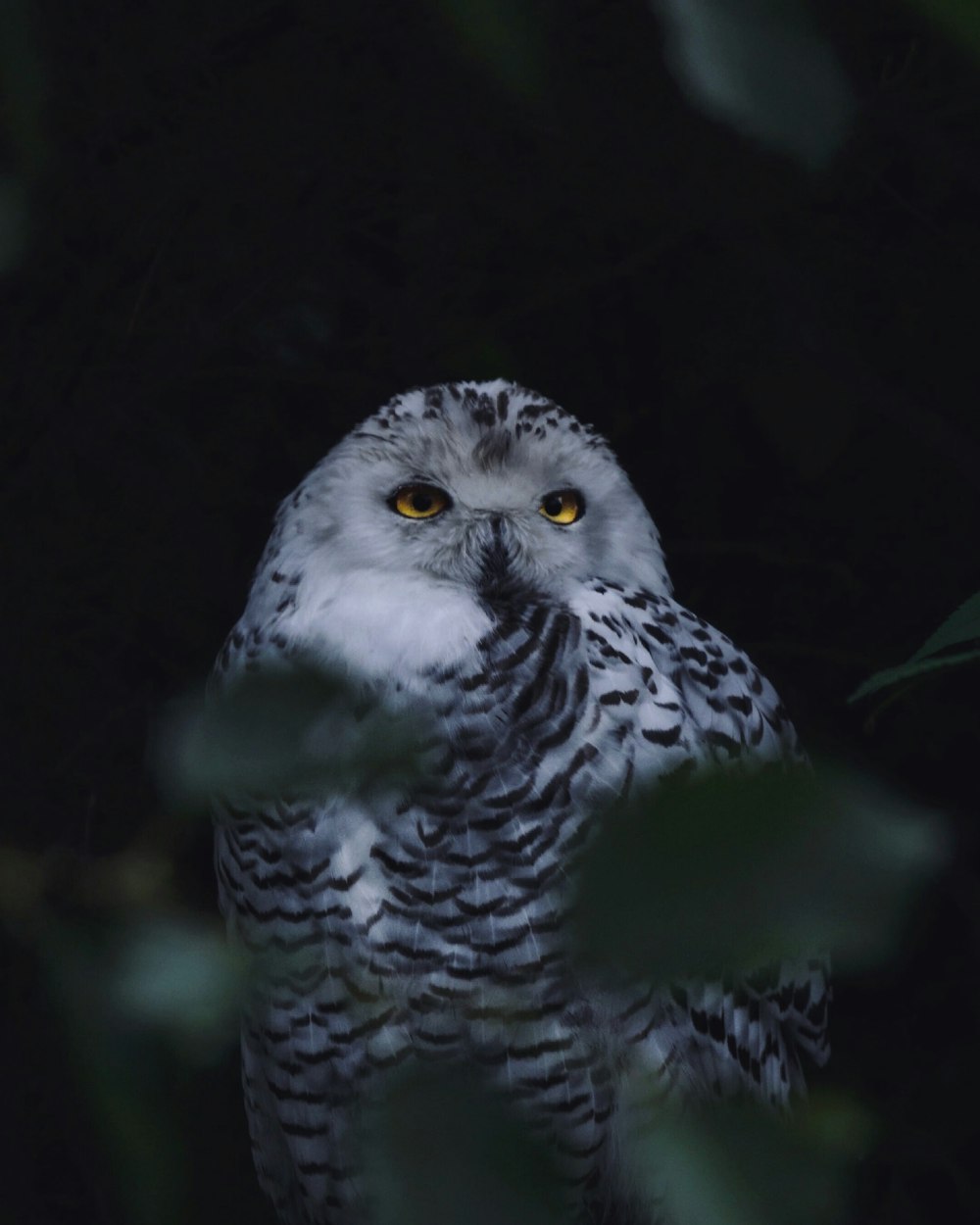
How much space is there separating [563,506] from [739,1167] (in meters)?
1.08

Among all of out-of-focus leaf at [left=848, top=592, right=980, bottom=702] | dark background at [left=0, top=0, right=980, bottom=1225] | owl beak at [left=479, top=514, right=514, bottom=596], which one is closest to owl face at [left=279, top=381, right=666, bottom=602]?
owl beak at [left=479, top=514, right=514, bottom=596]

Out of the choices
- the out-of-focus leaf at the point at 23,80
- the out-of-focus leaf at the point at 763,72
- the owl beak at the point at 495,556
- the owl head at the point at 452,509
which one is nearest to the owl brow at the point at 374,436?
the owl head at the point at 452,509

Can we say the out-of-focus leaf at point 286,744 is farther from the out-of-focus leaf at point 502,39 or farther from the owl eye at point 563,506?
the owl eye at point 563,506

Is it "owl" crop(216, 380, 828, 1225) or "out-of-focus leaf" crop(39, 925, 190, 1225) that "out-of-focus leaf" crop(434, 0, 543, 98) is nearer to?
"out-of-focus leaf" crop(39, 925, 190, 1225)

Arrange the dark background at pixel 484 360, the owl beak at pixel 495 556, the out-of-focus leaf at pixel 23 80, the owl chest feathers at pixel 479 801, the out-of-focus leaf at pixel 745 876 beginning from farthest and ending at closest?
the dark background at pixel 484 360, the owl beak at pixel 495 556, the owl chest feathers at pixel 479 801, the out-of-focus leaf at pixel 23 80, the out-of-focus leaf at pixel 745 876

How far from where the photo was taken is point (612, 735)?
1.28 m

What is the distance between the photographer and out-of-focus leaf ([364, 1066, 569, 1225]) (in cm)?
38

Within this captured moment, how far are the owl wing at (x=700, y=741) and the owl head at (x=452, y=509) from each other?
75 millimetres

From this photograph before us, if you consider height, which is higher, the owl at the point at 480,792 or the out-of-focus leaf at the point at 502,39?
the out-of-focus leaf at the point at 502,39

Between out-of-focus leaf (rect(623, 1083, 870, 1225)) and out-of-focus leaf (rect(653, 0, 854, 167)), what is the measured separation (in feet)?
0.94

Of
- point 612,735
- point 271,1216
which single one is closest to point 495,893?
point 612,735

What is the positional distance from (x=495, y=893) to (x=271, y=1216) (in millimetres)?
599

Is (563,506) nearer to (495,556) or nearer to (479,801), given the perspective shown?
(495,556)

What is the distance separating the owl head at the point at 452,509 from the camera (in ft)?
4.61
